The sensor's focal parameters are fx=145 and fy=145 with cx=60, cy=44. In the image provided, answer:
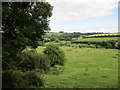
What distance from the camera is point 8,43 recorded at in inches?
490

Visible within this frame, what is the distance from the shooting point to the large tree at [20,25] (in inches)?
492

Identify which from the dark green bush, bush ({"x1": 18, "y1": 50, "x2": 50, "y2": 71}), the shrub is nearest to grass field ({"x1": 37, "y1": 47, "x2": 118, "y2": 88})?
the shrub

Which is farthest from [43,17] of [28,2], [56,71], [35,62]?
[56,71]

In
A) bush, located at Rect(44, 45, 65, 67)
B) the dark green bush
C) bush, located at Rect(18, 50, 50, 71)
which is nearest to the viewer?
the dark green bush

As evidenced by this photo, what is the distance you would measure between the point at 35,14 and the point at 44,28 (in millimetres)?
1694

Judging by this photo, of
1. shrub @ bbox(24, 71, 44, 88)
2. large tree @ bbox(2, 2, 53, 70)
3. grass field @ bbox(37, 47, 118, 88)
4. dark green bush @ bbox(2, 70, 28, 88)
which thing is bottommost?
grass field @ bbox(37, 47, 118, 88)

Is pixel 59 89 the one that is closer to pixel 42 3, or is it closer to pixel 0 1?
pixel 42 3

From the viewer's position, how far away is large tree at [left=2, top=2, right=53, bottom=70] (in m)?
12.5

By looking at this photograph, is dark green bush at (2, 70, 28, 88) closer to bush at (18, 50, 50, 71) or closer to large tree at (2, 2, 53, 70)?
large tree at (2, 2, 53, 70)

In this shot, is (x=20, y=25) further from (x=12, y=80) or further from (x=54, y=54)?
(x=54, y=54)

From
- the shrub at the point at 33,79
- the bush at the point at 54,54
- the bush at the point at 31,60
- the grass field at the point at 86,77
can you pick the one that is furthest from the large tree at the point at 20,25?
the bush at the point at 54,54

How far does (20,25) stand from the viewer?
13008 millimetres

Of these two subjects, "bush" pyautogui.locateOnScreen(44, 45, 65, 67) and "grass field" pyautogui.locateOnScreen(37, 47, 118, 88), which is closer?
"grass field" pyautogui.locateOnScreen(37, 47, 118, 88)

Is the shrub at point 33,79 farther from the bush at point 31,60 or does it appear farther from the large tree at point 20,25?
the bush at point 31,60
